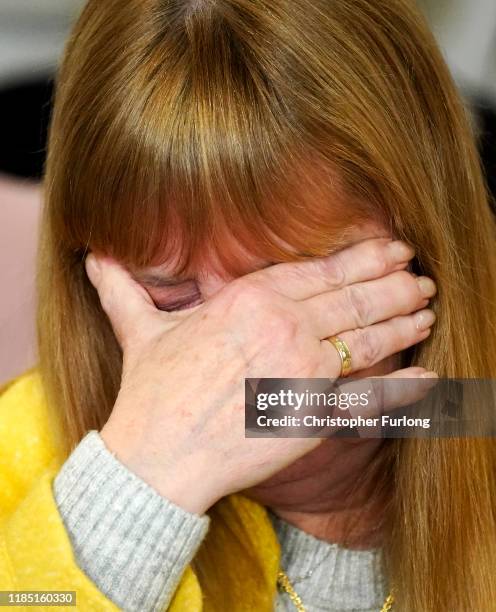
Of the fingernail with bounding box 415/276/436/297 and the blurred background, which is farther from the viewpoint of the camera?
the blurred background

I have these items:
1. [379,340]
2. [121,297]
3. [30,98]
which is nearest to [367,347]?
[379,340]

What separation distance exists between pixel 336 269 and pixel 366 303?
5cm

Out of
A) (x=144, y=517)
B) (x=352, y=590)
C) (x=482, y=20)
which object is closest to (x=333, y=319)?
(x=144, y=517)

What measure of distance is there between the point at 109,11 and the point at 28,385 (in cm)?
53

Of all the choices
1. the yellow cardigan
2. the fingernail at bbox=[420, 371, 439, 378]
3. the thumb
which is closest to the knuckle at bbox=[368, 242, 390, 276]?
the fingernail at bbox=[420, 371, 439, 378]

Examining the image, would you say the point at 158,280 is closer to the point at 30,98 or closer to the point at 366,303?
the point at 366,303

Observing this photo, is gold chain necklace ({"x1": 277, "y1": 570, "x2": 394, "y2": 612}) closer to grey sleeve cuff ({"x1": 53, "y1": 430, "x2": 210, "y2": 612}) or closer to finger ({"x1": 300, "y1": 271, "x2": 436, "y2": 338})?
grey sleeve cuff ({"x1": 53, "y1": 430, "x2": 210, "y2": 612})

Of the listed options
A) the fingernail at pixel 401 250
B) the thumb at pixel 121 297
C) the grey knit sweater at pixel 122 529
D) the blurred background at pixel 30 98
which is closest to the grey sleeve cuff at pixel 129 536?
the grey knit sweater at pixel 122 529

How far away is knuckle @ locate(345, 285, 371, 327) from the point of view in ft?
3.05

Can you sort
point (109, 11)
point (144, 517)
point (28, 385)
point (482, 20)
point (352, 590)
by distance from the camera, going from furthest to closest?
→ point (482, 20) < point (28, 385) < point (352, 590) < point (109, 11) < point (144, 517)

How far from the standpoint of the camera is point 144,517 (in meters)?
0.88

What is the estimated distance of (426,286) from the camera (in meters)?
0.97

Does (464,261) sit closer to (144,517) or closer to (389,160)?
(389,160)

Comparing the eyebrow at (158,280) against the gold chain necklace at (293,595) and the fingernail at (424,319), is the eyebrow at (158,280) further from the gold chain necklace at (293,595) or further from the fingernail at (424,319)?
the gold chain necklace at (293,595)
